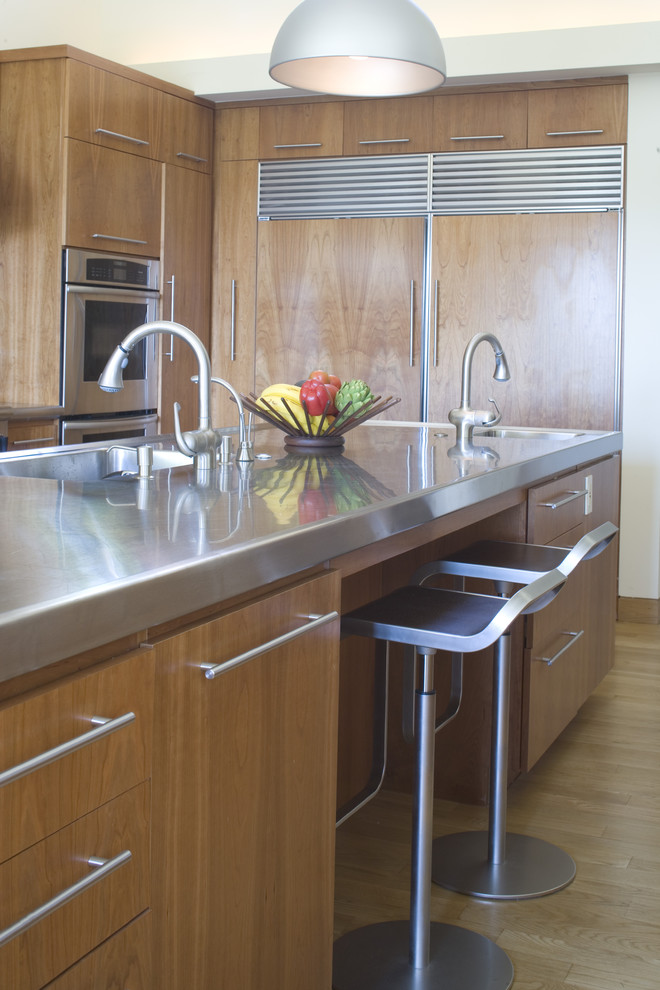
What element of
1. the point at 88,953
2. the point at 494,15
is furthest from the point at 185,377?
the point at 88,953

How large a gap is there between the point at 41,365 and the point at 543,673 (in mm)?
2617

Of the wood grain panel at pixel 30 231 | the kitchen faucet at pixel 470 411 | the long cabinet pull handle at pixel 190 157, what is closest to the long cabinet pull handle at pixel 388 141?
the long cabinet pull handle at pixel 190 157

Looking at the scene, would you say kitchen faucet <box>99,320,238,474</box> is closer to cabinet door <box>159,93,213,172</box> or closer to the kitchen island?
the kitchen island

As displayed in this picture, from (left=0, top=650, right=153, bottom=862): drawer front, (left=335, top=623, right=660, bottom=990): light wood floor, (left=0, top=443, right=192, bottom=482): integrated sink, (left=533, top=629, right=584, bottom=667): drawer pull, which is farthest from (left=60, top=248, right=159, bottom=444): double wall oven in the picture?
(left=0, top=650, right=153, bottom=862): drawer front

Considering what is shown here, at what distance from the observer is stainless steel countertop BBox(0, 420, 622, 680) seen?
0.95m

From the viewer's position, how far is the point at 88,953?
3.30 feet

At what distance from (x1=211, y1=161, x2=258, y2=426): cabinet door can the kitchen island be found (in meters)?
3.34

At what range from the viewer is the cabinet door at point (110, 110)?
4234mm

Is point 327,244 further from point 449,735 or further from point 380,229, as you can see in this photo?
point 449,735

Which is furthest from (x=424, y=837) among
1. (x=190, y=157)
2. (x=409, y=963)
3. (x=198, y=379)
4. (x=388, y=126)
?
(x=190, y=157)

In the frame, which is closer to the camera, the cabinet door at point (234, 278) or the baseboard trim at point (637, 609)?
the baseboard trim at point (637, 609)

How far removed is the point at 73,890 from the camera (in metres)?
0.97

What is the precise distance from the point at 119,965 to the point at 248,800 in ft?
0.93

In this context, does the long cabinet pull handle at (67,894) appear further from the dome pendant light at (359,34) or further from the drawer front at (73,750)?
the dome pendant light at (359,34)
